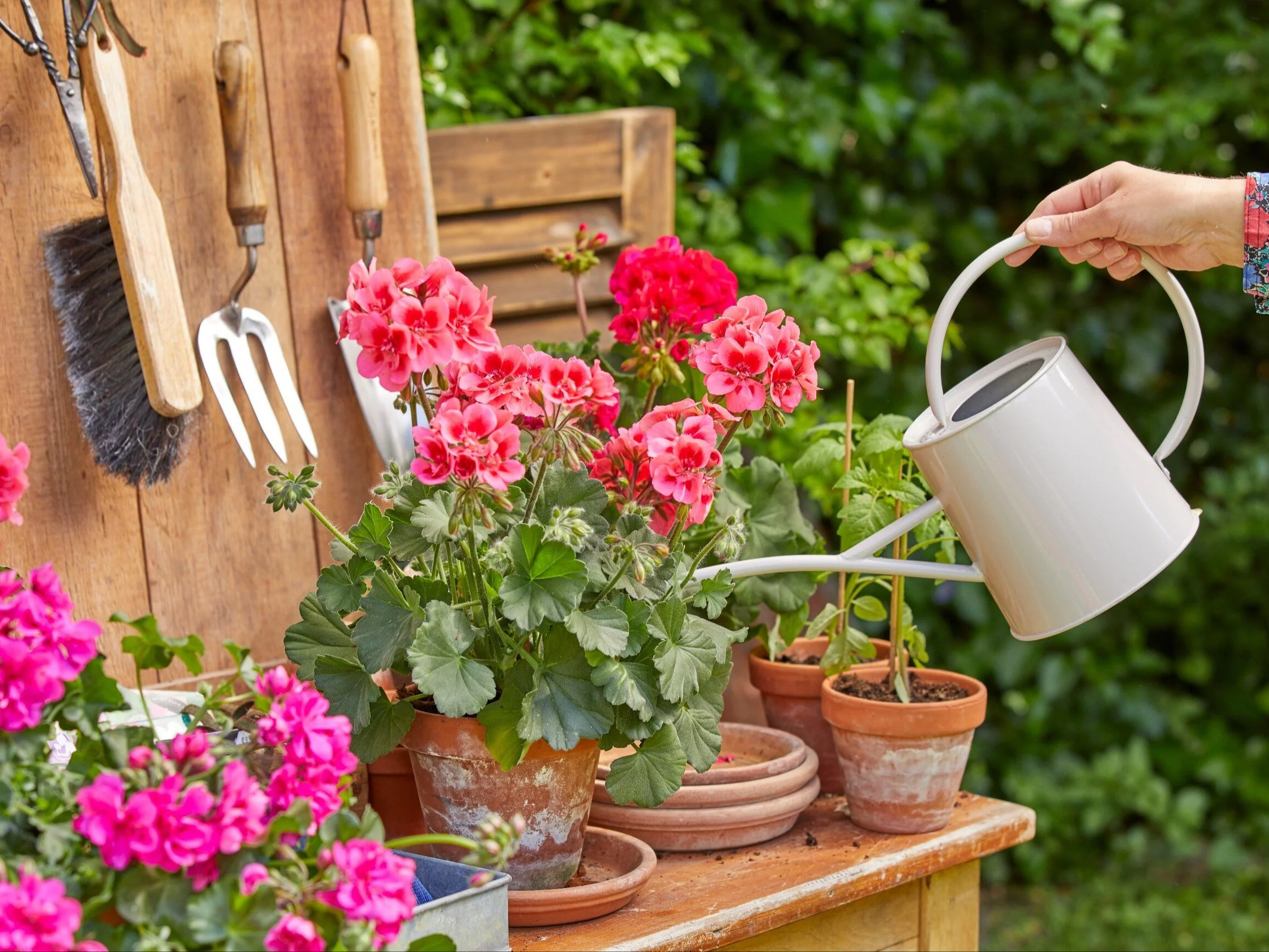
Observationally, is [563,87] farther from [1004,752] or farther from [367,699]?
[1004,752]

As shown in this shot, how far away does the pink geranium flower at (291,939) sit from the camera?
0.63 metres

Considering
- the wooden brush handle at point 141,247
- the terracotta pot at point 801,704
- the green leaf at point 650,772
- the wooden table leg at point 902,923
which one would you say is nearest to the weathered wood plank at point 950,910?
the wooden table leg at point 902,923

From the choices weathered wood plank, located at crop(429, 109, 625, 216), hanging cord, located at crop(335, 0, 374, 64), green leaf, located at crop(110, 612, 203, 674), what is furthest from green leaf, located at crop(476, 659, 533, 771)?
weathered wood plank, located at crop(429, 109, 625, 216)

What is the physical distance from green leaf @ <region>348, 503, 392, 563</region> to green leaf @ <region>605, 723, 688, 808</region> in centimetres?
22

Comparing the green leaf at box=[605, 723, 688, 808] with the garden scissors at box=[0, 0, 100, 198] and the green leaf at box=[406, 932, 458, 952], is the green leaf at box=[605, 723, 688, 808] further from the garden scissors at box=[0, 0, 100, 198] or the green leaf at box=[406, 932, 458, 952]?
the garden scissors at box=[0, 0, 100, 198]

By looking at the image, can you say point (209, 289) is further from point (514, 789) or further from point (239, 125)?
point (514, 789)

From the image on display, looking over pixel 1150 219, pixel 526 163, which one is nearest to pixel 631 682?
pixel 1150 219

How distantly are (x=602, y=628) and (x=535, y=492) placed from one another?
102 mm

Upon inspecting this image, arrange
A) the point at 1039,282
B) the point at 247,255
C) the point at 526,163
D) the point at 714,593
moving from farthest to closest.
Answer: the point at 1039,282 < the point at 526,163 < the point at 247,255 < the point at 714,593

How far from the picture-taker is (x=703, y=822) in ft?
3.50

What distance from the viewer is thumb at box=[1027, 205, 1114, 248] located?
99 centimetres

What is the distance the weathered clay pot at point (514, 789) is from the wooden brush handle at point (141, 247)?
39cm

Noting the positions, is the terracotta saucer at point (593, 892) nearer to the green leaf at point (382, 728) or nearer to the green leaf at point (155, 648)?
the green leaf at point (382, 728)

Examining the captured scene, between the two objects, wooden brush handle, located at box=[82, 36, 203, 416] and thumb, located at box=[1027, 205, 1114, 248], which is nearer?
thumb, located at box=[1027, 205, 1114, 248]
